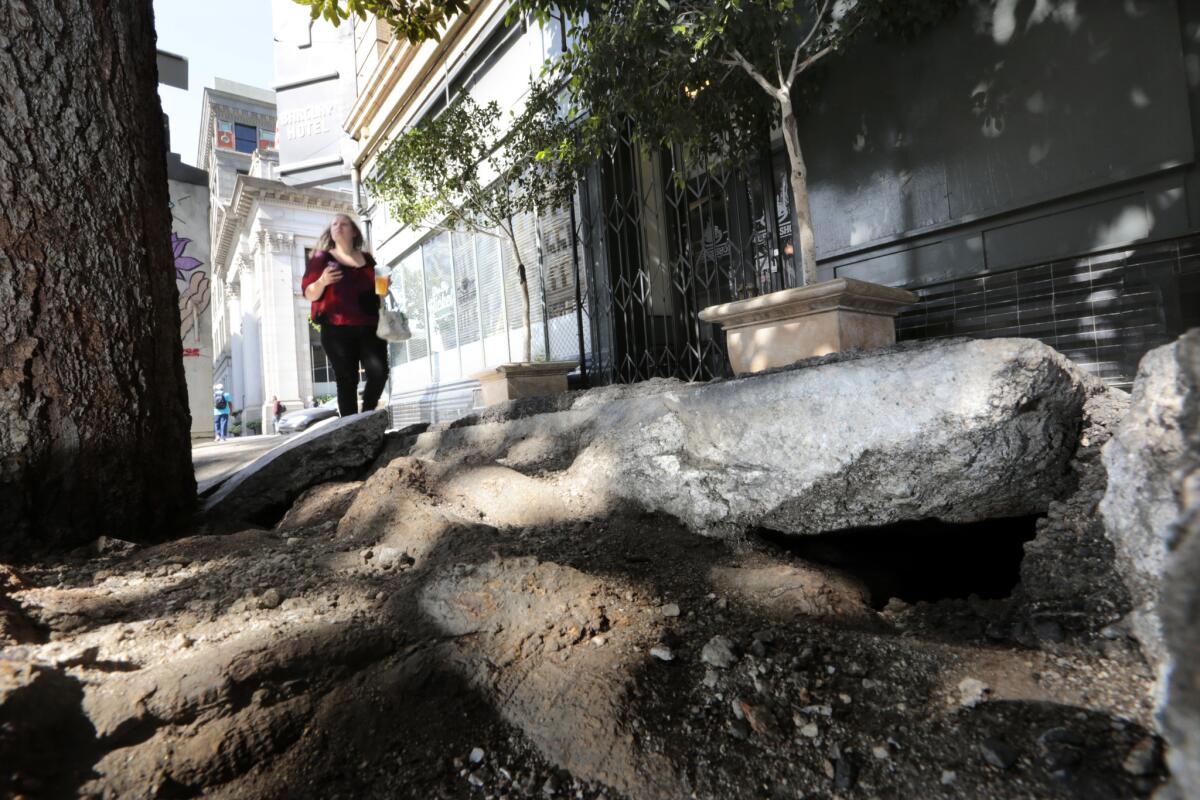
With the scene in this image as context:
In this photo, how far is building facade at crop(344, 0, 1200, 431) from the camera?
302cm

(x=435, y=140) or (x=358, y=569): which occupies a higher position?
(x=435, y=140)

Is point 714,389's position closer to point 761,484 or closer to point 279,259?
point 761,484

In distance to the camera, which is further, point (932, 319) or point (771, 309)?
point (932, 319)

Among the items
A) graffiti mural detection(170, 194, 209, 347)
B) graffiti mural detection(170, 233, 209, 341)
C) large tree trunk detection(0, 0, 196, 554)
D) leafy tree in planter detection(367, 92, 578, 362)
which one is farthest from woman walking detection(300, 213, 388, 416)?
graffiti mural detection(170, 233, 209, 341)

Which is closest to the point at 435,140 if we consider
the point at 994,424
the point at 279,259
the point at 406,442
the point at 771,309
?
the point at 406,442

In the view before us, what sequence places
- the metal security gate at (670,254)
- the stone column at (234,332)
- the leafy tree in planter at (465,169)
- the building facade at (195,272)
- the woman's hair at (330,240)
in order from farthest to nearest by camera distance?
1. the stone column at (234,332)
2. the building facade at (195,272)
3. the leafy tree in planter at (465,169)
4. the metal security gate at (670,254)
5. the woman's hair at (330,240)

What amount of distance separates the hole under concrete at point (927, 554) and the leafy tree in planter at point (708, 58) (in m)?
1.70

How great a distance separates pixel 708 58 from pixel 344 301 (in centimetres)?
291

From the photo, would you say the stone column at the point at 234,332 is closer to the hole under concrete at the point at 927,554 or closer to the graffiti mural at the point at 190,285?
the graffiti mural at the point at 190,285

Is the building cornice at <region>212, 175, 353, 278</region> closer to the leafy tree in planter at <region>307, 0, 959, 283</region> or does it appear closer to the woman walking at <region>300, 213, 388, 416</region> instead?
the woman walking at <region>300, 213, 388, 416</region>

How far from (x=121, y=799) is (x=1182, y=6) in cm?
478

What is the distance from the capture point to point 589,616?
1.43m

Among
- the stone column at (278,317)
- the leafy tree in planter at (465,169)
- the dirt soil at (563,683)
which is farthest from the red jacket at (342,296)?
the stone column at (278,317)

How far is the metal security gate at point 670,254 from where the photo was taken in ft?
15.5
